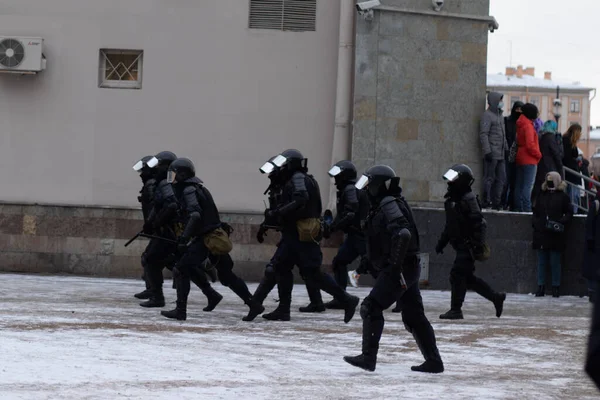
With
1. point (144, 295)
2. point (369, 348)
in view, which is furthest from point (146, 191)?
point (369, 348)

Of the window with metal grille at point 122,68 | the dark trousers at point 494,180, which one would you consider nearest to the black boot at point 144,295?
the window with metal grille at point 122,68

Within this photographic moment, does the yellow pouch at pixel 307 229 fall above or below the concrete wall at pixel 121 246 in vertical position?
above

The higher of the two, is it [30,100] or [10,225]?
[30,100]

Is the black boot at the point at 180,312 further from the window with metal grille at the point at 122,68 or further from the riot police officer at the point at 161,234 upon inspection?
the window with metal grille at the point at 122,68

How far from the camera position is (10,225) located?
58.1ft

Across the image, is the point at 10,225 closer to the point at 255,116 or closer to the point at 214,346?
the point at 255,116

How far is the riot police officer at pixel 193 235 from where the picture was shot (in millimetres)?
11883

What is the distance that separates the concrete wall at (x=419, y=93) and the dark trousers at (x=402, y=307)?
28.7 ft

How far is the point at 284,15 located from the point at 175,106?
2194 millimetres

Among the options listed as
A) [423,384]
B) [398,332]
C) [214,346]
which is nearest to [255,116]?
[398,332]

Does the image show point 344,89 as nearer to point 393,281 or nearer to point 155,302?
point 155,302

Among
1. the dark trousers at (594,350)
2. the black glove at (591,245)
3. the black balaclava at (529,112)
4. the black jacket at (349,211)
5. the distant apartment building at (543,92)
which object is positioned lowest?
the black glove at (591,245)

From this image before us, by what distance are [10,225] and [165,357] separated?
9.38 m

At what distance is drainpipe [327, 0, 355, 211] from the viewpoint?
17.8 m
